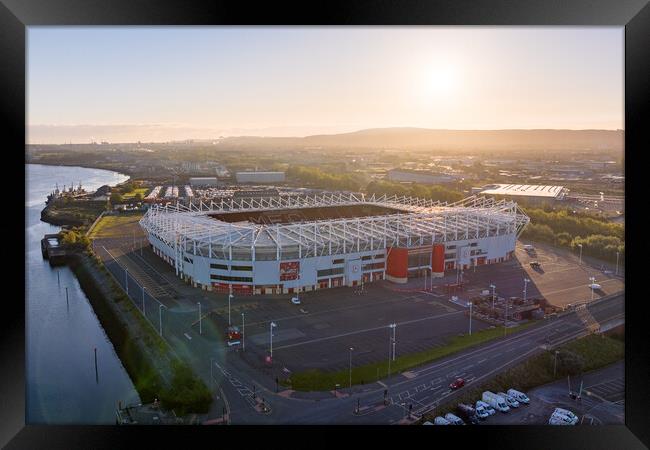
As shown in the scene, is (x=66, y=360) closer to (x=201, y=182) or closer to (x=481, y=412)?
(x=481, y=412)

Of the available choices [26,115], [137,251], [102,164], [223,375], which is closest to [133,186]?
[137,251]

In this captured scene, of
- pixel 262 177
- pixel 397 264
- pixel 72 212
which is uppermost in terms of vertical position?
pixel 262 177

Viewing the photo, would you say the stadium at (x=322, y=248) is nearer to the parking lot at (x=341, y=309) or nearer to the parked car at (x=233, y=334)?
the parking lot at (x=341, y=309)

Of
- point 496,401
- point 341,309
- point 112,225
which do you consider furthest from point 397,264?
point 112,225

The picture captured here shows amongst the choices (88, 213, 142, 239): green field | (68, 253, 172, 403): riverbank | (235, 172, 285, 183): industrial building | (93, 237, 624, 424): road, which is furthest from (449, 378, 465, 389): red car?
(235, 172, 285, 183): industrial building

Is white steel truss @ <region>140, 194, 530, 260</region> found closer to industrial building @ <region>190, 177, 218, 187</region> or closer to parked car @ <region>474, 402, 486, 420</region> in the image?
parked car @ <region>474, 402, 486, 420</region>
